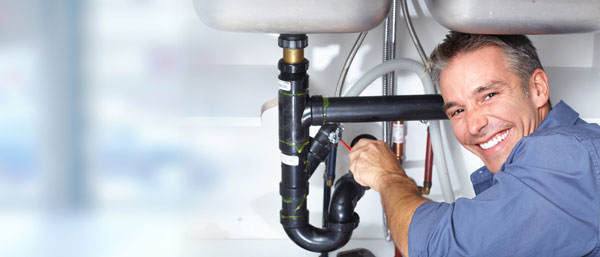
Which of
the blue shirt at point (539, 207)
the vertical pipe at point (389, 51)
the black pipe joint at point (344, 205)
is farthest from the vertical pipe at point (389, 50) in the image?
the blue shirt at point (539, 207)

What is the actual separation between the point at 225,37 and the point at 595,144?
87cm

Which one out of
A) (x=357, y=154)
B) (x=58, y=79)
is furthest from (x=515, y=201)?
(x=58, y=79)

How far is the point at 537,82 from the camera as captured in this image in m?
1.05

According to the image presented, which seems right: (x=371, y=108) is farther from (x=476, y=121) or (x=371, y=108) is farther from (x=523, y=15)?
(x=523, y=15)

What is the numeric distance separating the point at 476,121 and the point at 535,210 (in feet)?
0.79

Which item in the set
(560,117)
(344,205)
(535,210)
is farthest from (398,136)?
(535,210)

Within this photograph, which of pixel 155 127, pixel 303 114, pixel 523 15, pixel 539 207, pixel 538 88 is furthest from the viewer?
pixel 155 127

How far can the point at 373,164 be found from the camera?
3.84 feet

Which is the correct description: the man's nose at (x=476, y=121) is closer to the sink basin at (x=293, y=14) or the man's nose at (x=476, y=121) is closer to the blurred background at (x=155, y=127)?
the sink basin at (x=293, y=14)

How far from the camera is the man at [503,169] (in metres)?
0.84

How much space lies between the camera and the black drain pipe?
3.72ft

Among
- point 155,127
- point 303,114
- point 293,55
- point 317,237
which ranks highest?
point 293,55

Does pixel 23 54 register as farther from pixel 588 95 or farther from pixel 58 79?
pixel 588 95

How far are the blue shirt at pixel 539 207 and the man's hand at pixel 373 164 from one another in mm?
253
